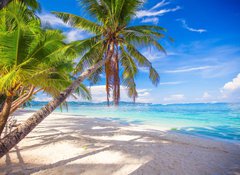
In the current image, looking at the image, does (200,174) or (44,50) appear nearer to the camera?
(44,50)

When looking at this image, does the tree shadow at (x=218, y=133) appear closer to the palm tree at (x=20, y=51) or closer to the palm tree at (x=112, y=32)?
the palm tree at (x=112, y=32)

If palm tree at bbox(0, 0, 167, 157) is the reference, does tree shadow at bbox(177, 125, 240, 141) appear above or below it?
below

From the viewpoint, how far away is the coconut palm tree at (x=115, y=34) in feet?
21.2

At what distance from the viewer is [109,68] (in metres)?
6.49

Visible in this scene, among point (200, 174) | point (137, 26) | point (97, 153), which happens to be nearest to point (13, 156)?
point (97, 153)

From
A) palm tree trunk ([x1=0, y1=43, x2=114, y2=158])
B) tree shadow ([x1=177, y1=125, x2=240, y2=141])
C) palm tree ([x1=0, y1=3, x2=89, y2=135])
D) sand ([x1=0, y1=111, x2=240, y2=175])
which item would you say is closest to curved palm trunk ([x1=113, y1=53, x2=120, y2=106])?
sand ([x1=0, y1=111, x2=240, y2=175])

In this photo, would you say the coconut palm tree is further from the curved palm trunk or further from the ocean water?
the ocean water

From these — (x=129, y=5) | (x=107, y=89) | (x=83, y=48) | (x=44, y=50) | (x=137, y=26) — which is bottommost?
(x=107, y=89)

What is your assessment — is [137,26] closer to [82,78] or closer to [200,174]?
[82,78]

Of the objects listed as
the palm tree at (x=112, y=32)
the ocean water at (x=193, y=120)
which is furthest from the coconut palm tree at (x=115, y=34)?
the ocean water at (x=193, y=120)

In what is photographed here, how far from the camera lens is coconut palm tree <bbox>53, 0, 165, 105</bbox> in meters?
6.47

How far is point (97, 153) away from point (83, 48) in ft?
14.7

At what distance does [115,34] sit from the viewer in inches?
261

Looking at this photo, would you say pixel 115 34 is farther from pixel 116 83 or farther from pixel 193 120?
pixel 193 120
